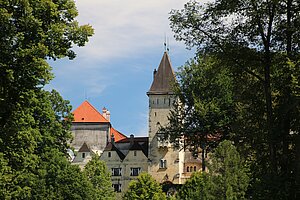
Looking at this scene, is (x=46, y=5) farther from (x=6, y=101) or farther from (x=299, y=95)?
(x=299, y=95)

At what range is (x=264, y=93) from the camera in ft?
66.5

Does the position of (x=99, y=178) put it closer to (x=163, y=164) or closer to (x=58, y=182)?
(x=58, y=182)

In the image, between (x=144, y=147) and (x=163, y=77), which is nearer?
(x=163, y=77)

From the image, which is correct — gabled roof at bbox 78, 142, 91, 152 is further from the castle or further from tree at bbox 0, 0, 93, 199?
tree at bbox 0, 0, 93, 199

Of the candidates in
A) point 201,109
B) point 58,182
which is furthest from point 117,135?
point 58,182

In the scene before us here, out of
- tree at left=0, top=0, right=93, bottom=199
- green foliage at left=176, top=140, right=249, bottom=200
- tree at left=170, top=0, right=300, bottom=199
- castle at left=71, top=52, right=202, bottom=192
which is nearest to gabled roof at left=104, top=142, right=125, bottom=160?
castle at left=71, top=52, right=202, bottom=192

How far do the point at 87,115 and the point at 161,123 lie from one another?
1126 centimetres

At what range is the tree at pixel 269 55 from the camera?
18.5 m

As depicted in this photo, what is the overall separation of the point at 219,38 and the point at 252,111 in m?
2.83

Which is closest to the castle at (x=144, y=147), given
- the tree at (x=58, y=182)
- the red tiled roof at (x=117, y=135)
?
the red tiled roof at (x=117, y=135)

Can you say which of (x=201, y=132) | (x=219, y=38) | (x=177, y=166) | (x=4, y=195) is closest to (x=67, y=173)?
(x=4, y=195)

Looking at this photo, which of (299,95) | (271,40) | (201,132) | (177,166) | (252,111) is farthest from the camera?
(177,166)

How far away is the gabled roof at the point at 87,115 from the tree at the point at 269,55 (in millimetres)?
66103

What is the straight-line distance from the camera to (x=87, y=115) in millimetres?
85875
